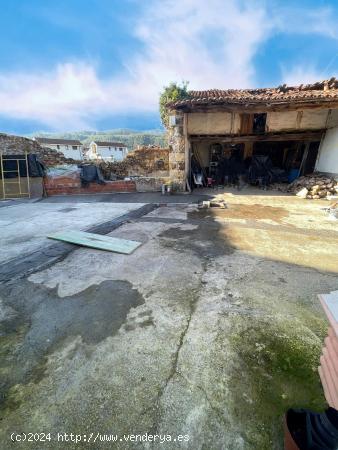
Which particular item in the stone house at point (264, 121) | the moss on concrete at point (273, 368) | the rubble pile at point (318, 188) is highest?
the stone house at point (264, 121)

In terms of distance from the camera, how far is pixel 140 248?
3.99 metres

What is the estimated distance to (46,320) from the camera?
2.24 meters

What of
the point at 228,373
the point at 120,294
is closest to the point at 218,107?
the point at 120,294

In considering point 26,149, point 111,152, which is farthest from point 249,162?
point 111,152

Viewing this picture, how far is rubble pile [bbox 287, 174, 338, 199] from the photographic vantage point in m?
8.38

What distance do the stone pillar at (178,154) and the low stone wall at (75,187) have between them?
2.10 meters

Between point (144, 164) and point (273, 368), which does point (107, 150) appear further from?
point (273, 368)

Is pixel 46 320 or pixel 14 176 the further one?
pixel 14 176

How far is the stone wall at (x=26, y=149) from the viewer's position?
13673mm

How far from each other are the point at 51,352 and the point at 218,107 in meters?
9.72

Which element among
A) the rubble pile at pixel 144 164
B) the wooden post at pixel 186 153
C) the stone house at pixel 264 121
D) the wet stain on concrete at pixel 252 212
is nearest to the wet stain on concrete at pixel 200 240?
the wet stain on concrete at pixel 252 212

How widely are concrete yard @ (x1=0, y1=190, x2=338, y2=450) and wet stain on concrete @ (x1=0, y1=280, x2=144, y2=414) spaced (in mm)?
12

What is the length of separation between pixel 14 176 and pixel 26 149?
5.27m

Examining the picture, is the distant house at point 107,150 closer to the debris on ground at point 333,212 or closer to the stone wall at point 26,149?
the stone wall at point 26,149
